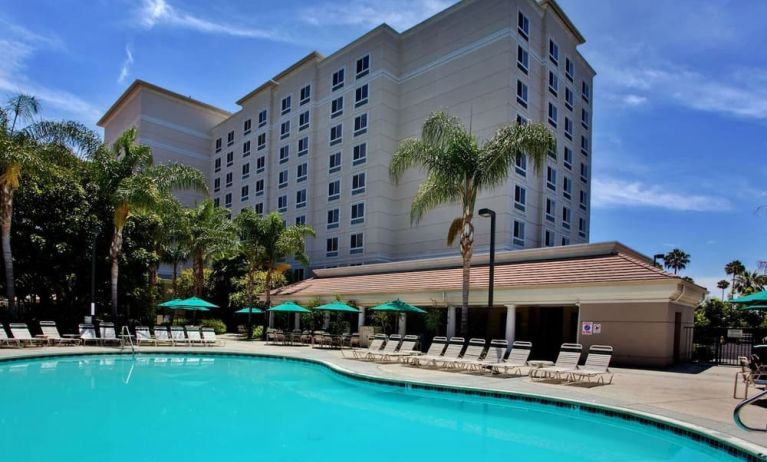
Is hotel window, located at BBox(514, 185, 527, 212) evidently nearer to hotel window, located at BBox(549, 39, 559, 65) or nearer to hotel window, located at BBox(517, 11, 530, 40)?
hotel window, located at BBox(517, 11, 530, 40)

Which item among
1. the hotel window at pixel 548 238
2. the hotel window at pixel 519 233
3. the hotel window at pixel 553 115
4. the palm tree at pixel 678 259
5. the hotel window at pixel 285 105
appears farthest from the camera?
the palm tree at pixel 678 259

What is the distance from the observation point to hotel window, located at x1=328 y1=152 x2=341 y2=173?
44475 millimetres

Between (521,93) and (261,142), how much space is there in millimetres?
27840

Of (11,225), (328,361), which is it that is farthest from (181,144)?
(328,361)

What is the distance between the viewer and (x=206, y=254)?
36.1m

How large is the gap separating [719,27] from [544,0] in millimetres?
26873

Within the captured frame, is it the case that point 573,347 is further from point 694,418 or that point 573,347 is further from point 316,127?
point 316,127

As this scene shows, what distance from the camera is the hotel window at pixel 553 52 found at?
40.0 meters

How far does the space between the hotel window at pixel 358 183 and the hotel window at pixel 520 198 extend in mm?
12140

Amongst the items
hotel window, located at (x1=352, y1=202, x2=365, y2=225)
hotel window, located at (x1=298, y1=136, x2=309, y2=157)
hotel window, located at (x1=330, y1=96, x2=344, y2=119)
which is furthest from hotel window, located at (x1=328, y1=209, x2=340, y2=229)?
hotel window, located at (x1=330, y1=96, x2=344, y2=119)

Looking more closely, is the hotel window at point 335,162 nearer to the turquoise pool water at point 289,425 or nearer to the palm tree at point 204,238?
the palm tree at point 204,238

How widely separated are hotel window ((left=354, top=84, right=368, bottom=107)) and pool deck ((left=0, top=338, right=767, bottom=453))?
1040 inches

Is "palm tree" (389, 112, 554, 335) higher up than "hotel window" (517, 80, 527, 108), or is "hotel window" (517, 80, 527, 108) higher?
"hotel window" (517, 80, 527, 108)

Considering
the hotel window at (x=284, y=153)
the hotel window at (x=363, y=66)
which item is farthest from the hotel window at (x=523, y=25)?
the hotel window at (x=284, y=153)
